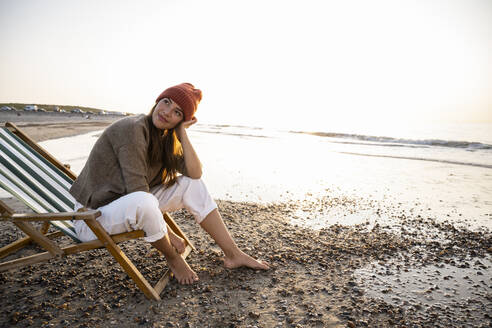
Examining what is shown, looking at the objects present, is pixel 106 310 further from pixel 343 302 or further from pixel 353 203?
pixel 353 203

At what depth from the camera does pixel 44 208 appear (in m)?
2.58

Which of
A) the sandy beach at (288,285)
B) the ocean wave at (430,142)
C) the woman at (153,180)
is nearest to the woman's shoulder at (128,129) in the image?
the woman at (153,180)

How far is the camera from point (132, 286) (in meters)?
2.83

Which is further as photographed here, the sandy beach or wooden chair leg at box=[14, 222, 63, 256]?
the sandy beach

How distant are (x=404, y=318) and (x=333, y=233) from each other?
6.13 ft

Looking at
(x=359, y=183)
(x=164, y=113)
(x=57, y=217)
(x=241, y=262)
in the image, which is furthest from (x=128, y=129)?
(x=359, y=183)

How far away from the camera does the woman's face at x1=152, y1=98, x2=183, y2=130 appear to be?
2.68 metres

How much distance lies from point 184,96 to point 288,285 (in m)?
2.15

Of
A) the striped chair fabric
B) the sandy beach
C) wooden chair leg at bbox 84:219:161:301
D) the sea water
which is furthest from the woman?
the sea water

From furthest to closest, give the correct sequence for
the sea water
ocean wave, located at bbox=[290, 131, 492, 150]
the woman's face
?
ocean wave, located at bbox=[290, 131, 492, 150] < the sea water < the woman's face

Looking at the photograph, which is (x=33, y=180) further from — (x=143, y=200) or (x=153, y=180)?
(x=143, y=200)

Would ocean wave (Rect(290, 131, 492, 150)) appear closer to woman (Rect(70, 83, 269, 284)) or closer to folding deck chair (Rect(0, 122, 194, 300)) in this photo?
woman (Rect(70, 83, 269, 284))

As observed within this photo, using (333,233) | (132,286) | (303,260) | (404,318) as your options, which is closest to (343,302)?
(404,318)

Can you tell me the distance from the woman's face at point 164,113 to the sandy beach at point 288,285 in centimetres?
160
